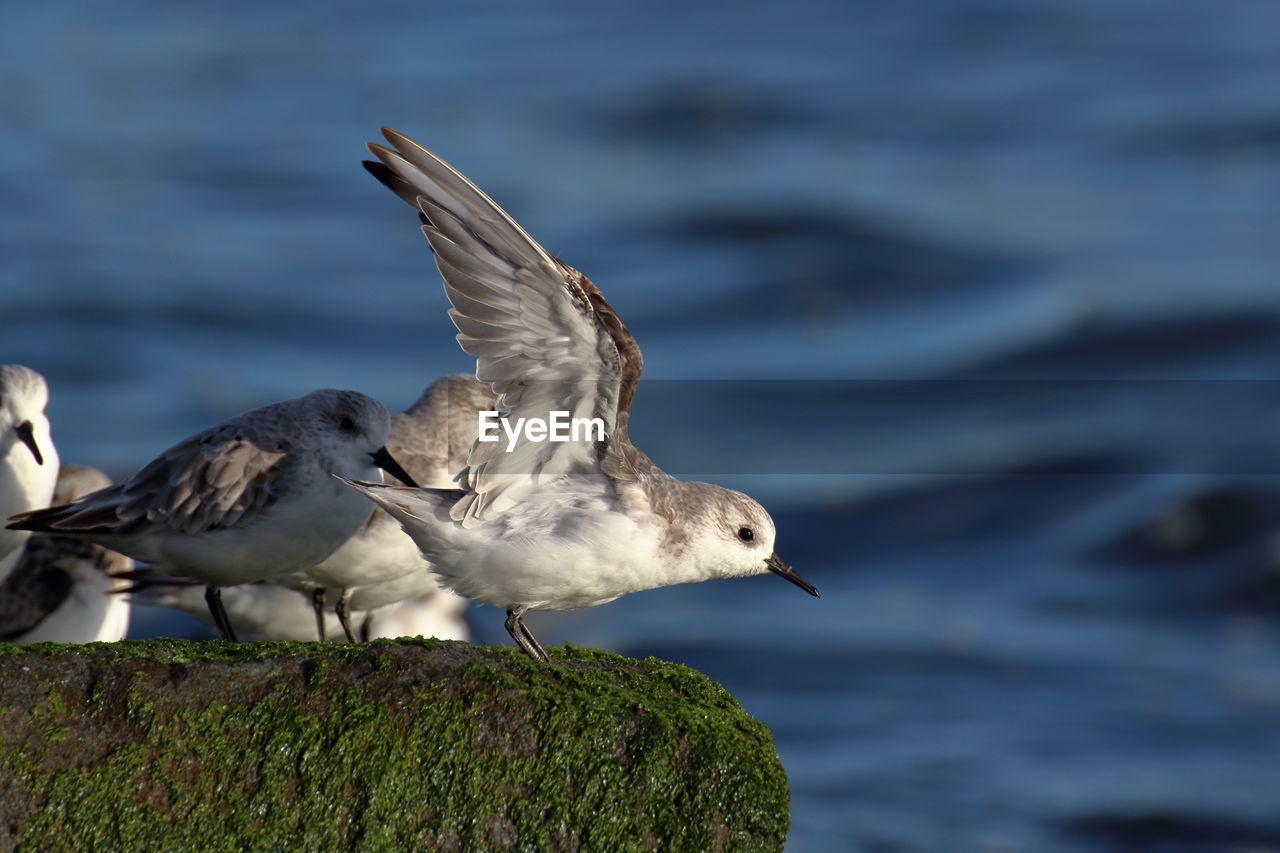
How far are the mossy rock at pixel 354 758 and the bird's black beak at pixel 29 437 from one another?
3.28 metres

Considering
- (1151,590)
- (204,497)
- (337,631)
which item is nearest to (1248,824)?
(1151,590)

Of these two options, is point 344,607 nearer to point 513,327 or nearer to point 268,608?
point 268,608

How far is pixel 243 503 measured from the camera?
6.75 m

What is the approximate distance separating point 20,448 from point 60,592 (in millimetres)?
1196

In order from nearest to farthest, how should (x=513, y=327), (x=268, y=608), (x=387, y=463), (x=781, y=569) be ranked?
(x=513, y=327)
(x=781, y=569)
(x=387, y=463)
(x=268, y=608)

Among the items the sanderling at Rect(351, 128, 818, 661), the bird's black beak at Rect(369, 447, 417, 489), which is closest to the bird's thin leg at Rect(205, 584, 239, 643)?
the bird's black beak at Rect(369, 447, 417, 489)

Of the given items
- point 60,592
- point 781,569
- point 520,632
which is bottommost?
point 520,632

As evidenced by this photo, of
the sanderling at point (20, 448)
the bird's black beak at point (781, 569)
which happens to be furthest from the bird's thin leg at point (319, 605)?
the bird's black beak at point (781, 569)

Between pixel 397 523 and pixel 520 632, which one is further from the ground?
pixel 397 523

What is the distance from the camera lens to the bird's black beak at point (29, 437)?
7973 millimetres

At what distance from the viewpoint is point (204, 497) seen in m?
6.79

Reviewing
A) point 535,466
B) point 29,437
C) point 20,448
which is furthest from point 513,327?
point 20,448

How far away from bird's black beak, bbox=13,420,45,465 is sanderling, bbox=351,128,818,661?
2836mm

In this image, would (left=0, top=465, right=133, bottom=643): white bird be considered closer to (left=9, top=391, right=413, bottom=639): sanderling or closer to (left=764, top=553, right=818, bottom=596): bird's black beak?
(left=9, top=391, right=413, bottom=639): sanderling
